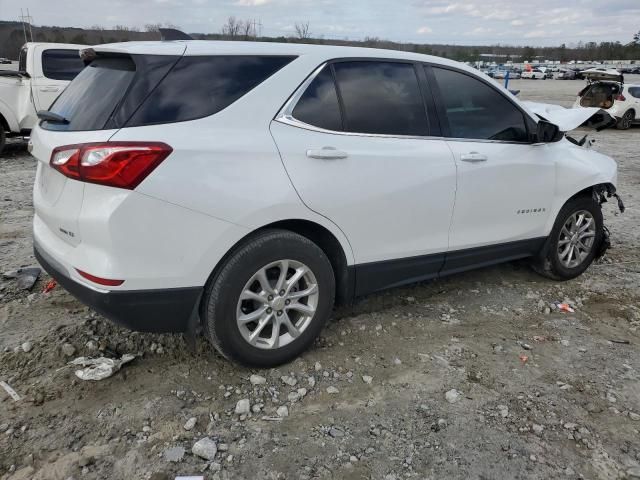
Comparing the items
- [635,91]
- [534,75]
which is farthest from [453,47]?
[635,91]

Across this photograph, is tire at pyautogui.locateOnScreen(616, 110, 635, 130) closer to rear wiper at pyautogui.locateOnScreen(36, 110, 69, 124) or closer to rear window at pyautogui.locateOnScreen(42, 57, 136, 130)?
rear window at pyautogui.locateOnScreen(42, 57, 136, 130)

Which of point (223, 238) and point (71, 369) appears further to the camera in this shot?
point (71, 369)

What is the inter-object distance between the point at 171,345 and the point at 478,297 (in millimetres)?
2442

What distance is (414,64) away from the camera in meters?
3.63

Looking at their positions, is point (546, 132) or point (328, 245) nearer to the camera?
point (328, 245)

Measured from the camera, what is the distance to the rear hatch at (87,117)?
263 centimetres

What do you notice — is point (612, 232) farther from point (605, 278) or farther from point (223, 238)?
point (223, 238)

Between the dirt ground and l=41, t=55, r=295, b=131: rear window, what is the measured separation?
143 centimetres

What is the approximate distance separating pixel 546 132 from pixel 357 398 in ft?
8.25

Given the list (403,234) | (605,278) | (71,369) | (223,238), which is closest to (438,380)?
(403,234)

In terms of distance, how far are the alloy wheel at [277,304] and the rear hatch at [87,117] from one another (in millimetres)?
937

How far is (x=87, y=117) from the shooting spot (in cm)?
275

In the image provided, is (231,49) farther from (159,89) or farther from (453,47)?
(453,47)

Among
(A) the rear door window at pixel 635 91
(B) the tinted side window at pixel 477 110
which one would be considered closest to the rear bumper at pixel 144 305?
(B) the tinted side window at pixel 477 110
